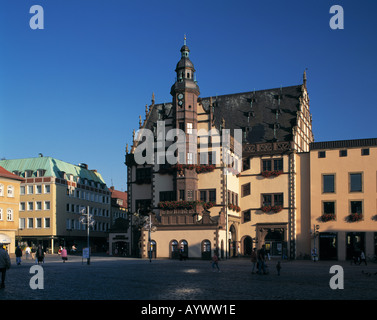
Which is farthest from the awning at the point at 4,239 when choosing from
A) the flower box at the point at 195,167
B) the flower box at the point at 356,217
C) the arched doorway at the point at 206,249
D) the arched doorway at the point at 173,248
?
the flower box at the point at 356,217

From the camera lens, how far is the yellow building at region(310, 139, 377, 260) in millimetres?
61344

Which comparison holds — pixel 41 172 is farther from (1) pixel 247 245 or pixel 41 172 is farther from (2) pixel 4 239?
(1) pixel 247 245

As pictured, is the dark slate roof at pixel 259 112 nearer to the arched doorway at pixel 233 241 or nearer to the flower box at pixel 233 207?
the flower box at pixel 233 207

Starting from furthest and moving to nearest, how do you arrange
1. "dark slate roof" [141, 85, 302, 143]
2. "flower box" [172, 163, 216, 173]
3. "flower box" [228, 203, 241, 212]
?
"dark slate roof" [141, 85, 302, 143], "flower box" [228, 203, 241, 212], "flower box" [172, 163, 216, 173]

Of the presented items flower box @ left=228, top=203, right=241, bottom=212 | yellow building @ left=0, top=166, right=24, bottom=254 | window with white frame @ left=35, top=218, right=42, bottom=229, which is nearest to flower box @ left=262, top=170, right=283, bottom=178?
flower box @ left=228, top=203, right=241, bottom=212

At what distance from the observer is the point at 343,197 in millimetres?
62625

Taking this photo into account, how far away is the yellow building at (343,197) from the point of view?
6134 cm

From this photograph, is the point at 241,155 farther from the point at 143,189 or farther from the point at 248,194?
the point at 143,189

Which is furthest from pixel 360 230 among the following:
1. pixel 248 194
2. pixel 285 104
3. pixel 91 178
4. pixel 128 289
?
pixel 91 178

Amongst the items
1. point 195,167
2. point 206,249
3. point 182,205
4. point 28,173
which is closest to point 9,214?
point 28,173

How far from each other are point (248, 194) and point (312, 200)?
8071 millimetres

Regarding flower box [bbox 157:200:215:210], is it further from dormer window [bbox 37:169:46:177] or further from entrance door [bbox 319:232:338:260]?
dormer window [bbox 37:169:46:177]

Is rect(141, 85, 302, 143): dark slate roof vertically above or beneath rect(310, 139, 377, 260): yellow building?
above

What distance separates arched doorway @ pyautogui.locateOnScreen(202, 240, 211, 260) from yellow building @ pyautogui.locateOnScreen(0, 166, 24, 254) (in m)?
29.5
